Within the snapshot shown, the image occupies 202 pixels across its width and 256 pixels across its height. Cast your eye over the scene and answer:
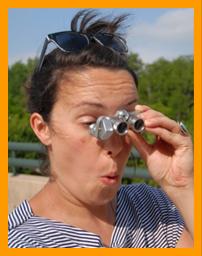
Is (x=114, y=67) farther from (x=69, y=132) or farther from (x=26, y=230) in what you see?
(x=26, y=230)

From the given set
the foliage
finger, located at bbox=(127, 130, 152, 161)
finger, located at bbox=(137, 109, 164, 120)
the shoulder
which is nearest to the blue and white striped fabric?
the shoulder

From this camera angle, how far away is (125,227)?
2.20m

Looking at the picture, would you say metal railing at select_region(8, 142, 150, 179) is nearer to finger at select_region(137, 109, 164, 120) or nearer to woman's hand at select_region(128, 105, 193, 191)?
woman's hand at select_region(128, 105, 193, 191)

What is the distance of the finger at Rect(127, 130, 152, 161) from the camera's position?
84.3 inches

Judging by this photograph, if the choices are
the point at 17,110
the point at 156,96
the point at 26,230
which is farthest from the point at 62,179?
the point at 156,96

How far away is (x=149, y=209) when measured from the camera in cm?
237

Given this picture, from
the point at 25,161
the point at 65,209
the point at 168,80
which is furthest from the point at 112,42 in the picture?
the point at 168,80

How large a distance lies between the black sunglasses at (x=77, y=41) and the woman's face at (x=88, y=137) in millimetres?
136

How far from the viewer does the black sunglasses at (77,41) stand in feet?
7.18

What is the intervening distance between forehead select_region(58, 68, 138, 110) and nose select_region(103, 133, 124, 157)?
157mm

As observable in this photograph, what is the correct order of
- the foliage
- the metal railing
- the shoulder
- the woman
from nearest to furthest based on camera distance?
the shoulder < the woman < the metal railing < the foliage

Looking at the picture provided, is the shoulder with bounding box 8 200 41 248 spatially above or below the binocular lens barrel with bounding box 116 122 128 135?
below

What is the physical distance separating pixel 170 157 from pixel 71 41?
2.45 feet

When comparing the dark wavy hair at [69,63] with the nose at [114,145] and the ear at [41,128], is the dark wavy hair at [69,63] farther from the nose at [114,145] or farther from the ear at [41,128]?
the nose at [114,145]
